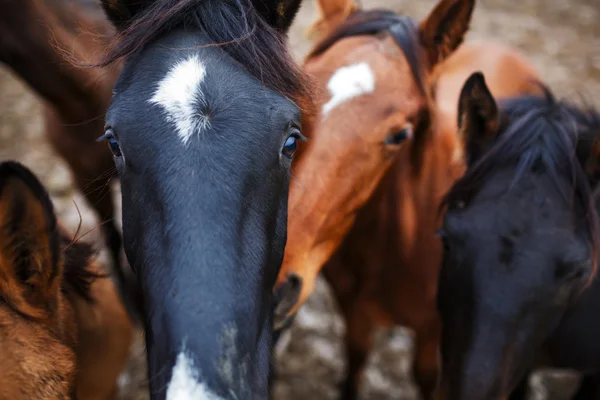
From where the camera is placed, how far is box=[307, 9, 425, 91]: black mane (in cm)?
267


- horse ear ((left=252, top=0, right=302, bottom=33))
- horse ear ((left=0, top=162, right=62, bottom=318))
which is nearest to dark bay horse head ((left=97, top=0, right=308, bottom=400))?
horse ear ((left=252, top=0, right=302, bottom=33))

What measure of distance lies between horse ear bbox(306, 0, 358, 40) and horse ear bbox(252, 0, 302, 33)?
91 cm

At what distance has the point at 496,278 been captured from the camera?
2.06 m

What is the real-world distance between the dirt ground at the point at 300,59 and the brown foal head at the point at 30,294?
0.57m

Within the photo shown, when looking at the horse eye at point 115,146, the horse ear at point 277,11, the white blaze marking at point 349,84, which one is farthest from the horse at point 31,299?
the white blaze marking at point 349,84

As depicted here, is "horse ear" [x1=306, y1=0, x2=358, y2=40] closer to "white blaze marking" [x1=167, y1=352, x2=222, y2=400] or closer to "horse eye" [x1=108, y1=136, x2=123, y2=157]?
"horse eye" [x1=108, y1=136, x2=123, y2=157]

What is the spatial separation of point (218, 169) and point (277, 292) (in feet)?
2.31

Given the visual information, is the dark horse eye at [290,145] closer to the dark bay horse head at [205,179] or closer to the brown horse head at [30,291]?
the dark bay horse head at [205,179]

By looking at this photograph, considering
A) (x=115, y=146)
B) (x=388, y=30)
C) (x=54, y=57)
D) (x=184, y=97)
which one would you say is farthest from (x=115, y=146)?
(x=54, y=57)

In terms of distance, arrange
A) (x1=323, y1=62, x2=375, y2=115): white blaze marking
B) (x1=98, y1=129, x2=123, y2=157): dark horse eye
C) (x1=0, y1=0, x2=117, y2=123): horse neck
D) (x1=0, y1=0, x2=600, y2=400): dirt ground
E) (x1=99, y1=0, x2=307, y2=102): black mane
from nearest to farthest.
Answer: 1. (x1=98, y1=129, x2=123, y2=157): dark horse eye
2. (x1=99, y1=0, x2=307, y2=102): black mane
3. (x1=323, y1=62, x2=375, y2=115): white blaze marking
4. (x1=0, y1=0, x2=117, y2=123): horse neck
5. (x1=0, y1=0, x2=600, y2=400): dirt ground

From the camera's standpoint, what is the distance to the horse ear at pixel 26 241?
170cm

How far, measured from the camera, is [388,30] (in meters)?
2.74

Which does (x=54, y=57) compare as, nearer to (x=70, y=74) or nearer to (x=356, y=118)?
(x=70, y=74)

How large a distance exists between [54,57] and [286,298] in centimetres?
206
